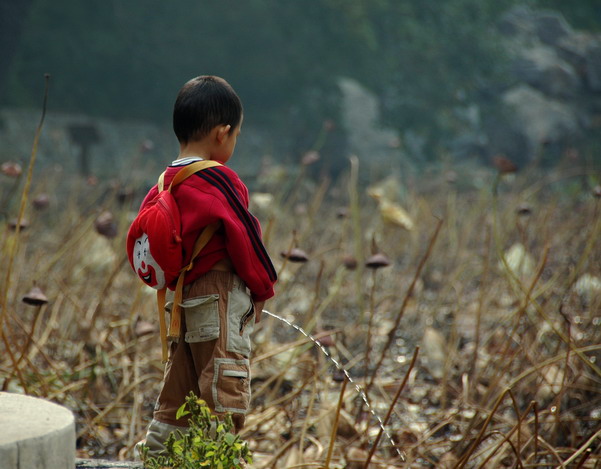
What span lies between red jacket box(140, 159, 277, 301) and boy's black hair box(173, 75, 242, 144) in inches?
2.6

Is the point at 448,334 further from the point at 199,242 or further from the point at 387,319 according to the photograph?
the point at 199,242

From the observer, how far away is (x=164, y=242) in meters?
1.01

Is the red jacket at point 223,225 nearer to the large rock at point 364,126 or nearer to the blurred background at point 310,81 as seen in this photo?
the blurred background at point 310,81

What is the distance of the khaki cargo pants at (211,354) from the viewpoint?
1035 millimetres

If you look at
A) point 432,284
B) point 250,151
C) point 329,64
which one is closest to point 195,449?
point 432,284

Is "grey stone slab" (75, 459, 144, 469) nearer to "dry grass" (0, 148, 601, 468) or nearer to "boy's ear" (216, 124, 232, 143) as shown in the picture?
"dry grass" (0, 148, 601, 468)

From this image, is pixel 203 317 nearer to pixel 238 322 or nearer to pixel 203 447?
pixel 238 322

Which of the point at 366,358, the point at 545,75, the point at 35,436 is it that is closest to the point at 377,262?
the point at 366,358

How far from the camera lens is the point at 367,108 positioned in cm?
762

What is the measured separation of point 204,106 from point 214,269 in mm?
255

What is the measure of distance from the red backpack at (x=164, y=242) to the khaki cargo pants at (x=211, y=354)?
0.03 meters

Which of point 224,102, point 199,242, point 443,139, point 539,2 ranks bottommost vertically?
point 443,139

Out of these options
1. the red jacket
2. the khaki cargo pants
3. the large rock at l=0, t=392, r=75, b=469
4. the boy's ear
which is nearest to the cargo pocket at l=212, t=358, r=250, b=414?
the khaki cargo pants

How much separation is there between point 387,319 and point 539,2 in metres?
8.38
